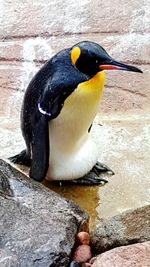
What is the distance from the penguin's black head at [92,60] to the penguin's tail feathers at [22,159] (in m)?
0.53

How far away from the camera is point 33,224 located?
2309 mm

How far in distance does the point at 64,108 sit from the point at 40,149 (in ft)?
0.65

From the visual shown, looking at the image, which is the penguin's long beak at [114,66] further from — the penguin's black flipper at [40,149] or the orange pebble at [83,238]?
the orange pebble at [83,238]

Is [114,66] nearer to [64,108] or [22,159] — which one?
[64,108]

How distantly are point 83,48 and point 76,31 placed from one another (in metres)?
1.42

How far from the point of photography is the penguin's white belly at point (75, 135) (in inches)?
108

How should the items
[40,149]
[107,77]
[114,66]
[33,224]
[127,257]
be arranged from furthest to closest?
1. [107,77]
2. [40,149]
3. [114,66]
4. [33,224]
5. [127,257]

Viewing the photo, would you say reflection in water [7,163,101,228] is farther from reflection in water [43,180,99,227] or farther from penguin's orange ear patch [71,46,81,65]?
penguin's orange ear patch [71,46,81,65]

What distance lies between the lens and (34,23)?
423 centimetres

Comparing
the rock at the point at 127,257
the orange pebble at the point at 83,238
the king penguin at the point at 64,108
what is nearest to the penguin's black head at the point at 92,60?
the king penguin at the point at 64,108

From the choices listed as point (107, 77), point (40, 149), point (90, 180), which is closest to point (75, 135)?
point (40, 149)

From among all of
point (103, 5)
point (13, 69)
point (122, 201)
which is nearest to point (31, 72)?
point (13, 69)

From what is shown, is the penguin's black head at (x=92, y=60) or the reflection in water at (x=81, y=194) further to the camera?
the reflection in water at (x=81, y=194)

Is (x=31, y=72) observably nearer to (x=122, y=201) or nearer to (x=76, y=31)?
(x=76, y=31)
